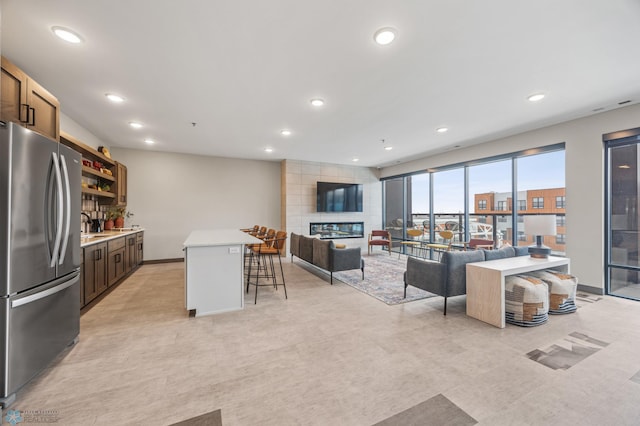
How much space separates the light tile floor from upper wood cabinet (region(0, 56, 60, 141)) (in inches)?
84.1

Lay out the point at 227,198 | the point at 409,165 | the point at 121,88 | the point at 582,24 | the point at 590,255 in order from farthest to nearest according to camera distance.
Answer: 1. the point at 409,165
2. the point at 227,198
3. the point at 590,255
4. the point at 121,88
5. the point at 582,24

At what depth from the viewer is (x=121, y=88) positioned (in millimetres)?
3121

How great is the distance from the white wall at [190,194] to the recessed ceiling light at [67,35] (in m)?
4.44

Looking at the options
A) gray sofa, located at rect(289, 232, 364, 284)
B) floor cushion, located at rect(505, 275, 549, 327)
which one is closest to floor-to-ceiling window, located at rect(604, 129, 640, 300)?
floor cushion, located at rect(505, 275, 549, 327)

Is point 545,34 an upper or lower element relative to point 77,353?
upper

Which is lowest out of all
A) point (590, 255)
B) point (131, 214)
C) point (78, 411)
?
point (78, 411)

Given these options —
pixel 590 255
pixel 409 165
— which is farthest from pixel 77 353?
pixel 409 165

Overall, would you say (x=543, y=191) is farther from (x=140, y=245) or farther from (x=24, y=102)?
(x=140, y=245)

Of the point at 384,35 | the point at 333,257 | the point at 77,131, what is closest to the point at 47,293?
the point at 384,35

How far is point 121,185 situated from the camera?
17.8 feet

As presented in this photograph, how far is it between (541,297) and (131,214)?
25.5ft

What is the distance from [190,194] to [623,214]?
8483mm

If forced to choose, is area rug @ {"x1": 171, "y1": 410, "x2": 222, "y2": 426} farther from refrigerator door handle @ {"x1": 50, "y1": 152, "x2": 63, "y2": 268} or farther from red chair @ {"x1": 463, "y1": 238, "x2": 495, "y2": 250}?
red chair @ {"x1": 463, "y1": 238, "x2": 495, "y2": 250}

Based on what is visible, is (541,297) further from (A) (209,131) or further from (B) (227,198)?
(B) (227,198)
